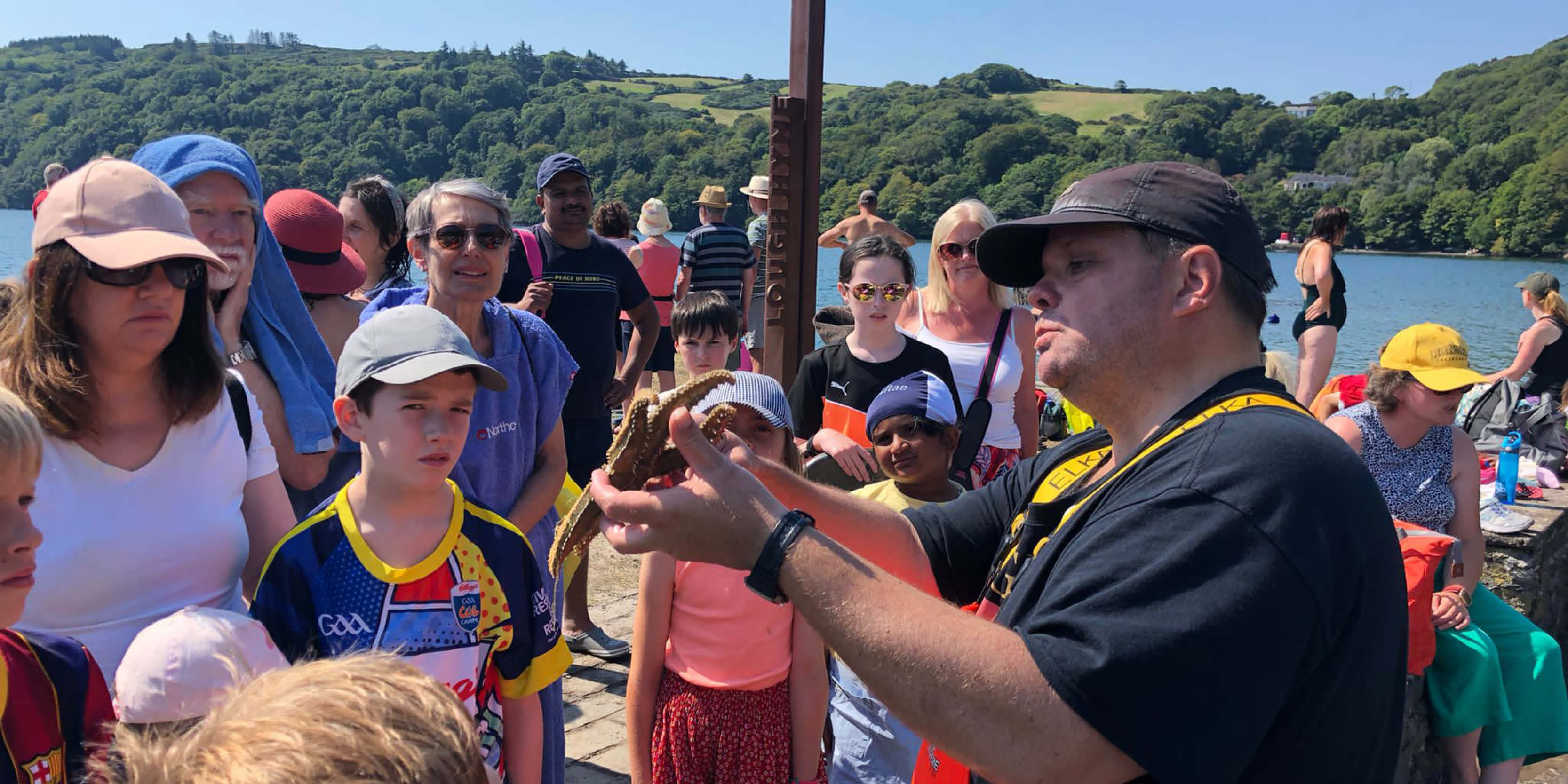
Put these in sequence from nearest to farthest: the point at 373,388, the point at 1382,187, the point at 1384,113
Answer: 1. the point at 373,388
2. the point at 1382,187
3. the point at 1384,113

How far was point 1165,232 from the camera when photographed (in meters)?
1.65

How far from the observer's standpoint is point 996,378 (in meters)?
4.29

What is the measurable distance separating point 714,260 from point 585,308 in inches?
150

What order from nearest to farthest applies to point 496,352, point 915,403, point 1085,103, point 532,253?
point 496,352 → point 915,403 → point 532,253 → point 1085,103

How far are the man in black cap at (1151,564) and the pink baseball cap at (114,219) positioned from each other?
43.8 inches

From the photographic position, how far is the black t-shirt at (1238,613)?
4.25ft

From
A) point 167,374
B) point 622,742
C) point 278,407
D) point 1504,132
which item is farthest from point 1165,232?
point 1504,132

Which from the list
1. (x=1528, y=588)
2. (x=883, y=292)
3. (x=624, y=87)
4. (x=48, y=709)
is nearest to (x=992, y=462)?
(x=883, y=292)

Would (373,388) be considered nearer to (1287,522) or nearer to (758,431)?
(758,431)

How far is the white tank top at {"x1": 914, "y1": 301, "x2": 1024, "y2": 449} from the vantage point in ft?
14.1

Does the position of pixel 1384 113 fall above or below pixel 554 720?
above

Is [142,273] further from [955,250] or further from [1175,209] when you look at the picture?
[955,250]

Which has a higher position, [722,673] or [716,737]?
[722,673]

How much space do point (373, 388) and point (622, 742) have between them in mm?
2168
